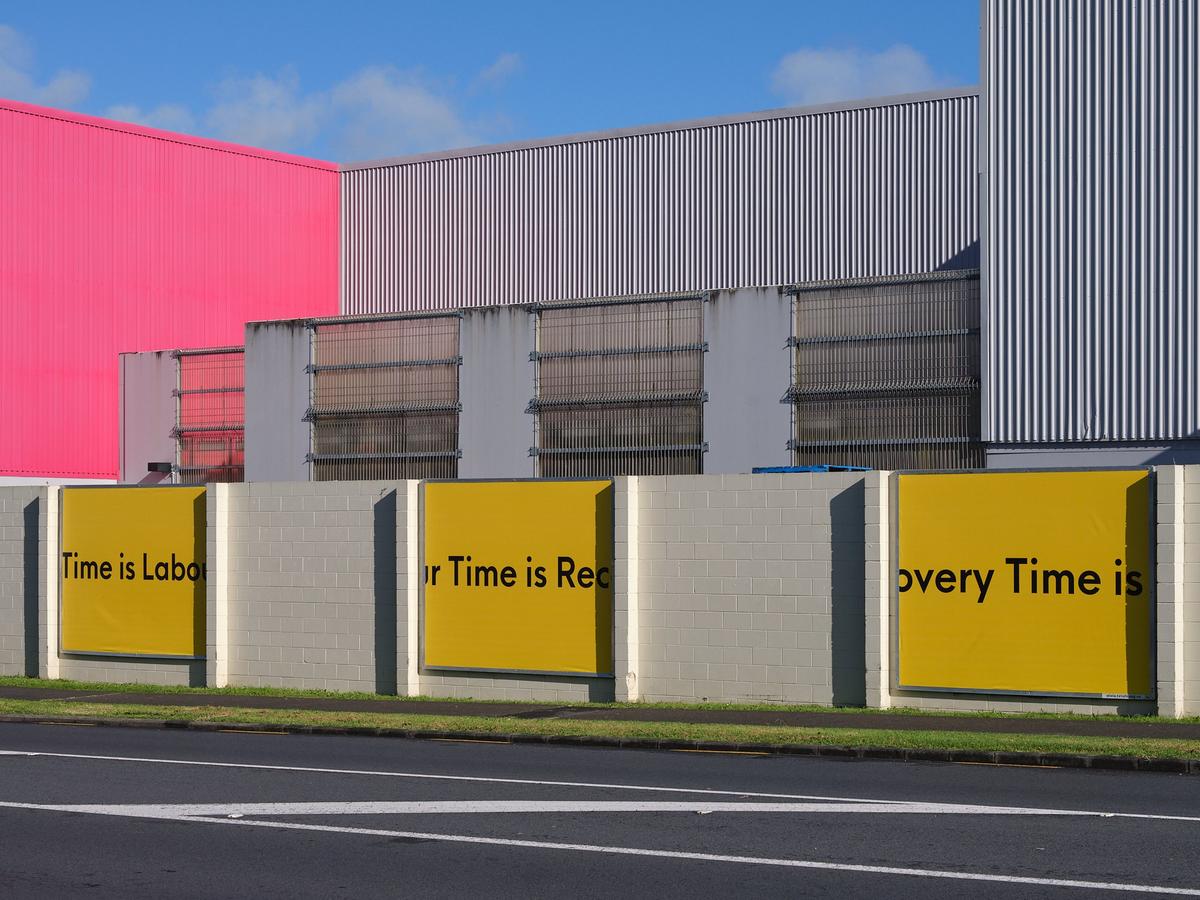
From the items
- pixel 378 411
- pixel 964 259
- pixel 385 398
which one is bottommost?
pixel 378 411

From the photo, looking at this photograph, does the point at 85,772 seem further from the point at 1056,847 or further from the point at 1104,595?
the point at 1104,595

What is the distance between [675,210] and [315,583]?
21.8 m

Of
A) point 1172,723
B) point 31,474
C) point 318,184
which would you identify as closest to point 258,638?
point 1172,723

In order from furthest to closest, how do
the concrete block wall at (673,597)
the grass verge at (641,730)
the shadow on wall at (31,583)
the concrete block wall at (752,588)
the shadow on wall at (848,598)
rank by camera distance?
the shadow on wall at (31,583), the concrete block wall at (752,588), the shadow on wall at (848,598), the concrete block wall at (673,597), the grass verge at (641,730)

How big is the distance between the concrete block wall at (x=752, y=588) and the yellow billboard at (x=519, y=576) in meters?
0.68

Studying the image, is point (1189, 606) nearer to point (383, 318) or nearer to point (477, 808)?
point (477, 808)

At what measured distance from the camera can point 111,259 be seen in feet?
135

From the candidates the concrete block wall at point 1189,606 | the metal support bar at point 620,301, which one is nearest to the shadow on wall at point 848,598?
the concrete block wall at point 1189,606

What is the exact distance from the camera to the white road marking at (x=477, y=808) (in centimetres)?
1153

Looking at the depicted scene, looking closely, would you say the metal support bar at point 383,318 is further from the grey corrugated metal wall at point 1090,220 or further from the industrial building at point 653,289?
the grey corrugated metal wall at point 1090,220

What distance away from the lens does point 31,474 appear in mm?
39406

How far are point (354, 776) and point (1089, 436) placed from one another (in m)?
19.1

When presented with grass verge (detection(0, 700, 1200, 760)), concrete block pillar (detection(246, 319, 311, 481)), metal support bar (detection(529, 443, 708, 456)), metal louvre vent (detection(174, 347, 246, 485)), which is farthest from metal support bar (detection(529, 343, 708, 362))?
grass verge (detection(0, 700, 1200, 760))

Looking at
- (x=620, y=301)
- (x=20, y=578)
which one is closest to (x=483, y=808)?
(x=20, y=578)
